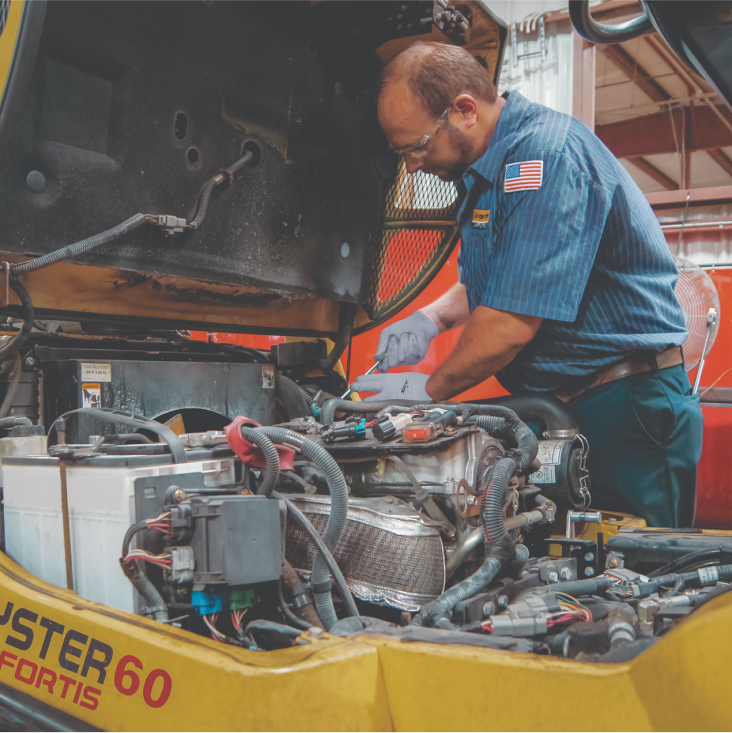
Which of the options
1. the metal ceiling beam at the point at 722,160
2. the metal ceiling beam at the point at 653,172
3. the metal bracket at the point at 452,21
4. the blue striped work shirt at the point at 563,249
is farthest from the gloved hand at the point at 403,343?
the metal ceiling beam at the point at 722,160

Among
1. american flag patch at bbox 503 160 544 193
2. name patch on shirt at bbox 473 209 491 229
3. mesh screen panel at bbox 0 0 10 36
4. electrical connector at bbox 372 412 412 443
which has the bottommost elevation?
electrical connector at bbox 372 412 412 443

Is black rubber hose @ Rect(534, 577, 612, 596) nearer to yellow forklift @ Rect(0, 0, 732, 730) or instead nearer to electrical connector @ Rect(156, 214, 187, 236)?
yellow forklift @ Rect(0, 0, 732, 730)

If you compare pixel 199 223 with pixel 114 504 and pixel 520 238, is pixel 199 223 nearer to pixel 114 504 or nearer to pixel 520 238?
pixel 520 238

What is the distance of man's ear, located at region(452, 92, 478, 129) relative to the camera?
198 cm

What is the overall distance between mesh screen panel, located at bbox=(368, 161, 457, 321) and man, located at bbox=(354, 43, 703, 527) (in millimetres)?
339

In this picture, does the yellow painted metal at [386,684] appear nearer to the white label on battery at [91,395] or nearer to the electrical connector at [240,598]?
the electrical connector at [240,598]

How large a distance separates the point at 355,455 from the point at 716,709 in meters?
0.82

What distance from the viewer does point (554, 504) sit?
1.62 m

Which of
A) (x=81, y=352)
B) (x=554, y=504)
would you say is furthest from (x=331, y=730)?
(x=81, y=352)

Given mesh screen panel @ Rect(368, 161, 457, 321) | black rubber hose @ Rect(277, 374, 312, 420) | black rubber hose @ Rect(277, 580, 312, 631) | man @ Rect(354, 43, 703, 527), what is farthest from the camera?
mesh screen panel @ Rect(368, 161, 457, 321)

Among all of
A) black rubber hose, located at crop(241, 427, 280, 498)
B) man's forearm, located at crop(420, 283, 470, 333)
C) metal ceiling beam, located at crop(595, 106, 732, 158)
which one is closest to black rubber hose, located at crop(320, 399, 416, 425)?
black rubber hose, located at crop(241, 427, 280, 498)

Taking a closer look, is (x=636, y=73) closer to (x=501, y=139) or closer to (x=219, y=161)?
(x=501, y=139)

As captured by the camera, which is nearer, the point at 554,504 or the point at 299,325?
the point at 554,504

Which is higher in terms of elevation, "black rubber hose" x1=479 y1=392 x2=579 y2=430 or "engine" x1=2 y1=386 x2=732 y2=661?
"black rubber hose" x1=479 y1=392 x2=579 y2=430
